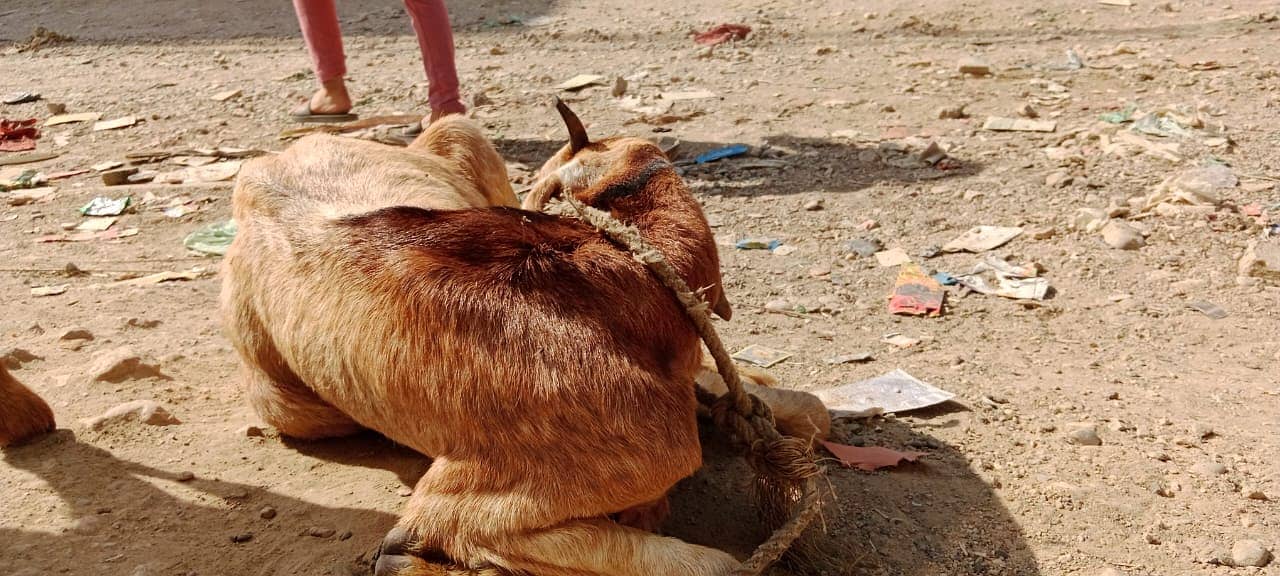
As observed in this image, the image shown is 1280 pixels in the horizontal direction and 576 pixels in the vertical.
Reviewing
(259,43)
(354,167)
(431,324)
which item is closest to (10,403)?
(354,167)

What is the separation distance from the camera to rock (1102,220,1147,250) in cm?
499

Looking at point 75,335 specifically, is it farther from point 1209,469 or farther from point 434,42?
point 1209,469

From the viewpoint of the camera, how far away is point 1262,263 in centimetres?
462

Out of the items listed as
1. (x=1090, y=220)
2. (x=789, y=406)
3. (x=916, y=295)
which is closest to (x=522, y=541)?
(x=789, y=406)

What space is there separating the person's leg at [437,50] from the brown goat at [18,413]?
379 centimetres

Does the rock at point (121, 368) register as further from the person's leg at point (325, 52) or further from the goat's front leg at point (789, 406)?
the person's leg at point (325, 52)

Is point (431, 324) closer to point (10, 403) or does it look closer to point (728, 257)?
point (10, 403)

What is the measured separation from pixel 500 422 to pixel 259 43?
9.45m

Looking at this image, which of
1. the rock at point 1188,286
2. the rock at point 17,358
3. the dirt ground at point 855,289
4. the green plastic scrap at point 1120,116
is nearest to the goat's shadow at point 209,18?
the dirt ground at point 855,289

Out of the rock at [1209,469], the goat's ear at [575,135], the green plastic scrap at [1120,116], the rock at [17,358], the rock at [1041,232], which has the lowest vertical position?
the rock at [1041,232]

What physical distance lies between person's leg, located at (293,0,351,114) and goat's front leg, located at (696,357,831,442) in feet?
17.1

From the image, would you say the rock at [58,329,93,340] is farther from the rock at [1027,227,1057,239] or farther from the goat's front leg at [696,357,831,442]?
the rock at [1027,227,1057,239]

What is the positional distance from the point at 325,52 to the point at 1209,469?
20.5ft

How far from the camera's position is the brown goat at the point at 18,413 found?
339 cm
